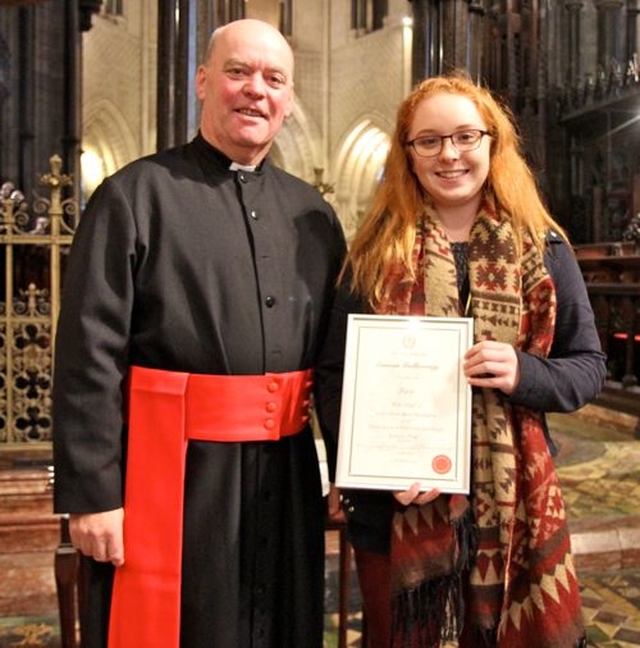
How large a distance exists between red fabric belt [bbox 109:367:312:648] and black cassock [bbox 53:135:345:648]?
0.04 meters

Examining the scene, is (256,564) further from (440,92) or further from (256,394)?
(440,92)

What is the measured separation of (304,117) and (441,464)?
59.1 feet

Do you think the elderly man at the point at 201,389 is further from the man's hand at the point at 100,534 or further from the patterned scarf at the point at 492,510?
the patterned scarf at the point at 492,510

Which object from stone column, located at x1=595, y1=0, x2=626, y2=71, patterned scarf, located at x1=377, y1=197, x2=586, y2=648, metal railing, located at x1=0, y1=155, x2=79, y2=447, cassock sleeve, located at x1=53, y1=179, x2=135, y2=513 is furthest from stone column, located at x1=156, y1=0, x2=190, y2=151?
stone column, located at x1=595, y1=0, x2=626, y2=71

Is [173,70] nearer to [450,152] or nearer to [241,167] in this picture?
[241,167]

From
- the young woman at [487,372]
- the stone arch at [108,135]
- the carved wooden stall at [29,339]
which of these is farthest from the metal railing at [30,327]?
the stone arch at [108,135]

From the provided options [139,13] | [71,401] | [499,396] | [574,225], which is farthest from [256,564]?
[139,13]

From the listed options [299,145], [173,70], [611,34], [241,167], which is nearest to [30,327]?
[173,70]

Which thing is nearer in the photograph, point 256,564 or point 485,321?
point 485,321

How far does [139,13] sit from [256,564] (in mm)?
15430

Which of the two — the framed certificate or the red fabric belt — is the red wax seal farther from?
the red fabric belt

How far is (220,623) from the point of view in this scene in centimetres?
170

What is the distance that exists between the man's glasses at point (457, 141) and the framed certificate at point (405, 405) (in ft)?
1.16

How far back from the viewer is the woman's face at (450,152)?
5.23 ft
